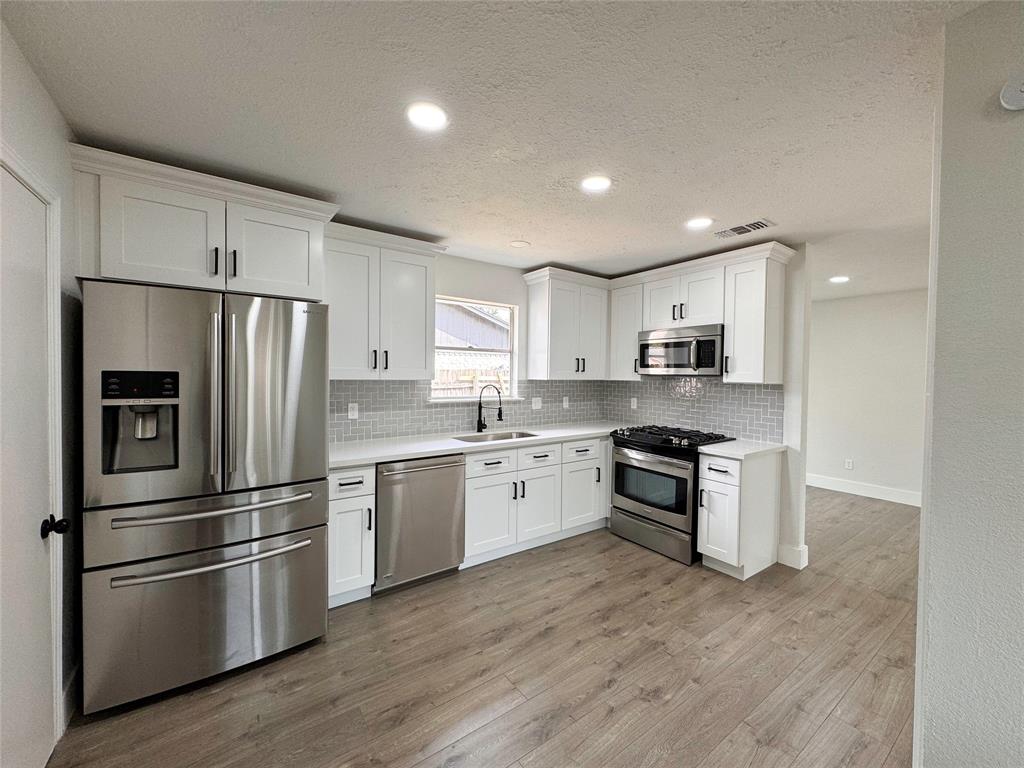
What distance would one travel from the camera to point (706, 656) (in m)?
2.31

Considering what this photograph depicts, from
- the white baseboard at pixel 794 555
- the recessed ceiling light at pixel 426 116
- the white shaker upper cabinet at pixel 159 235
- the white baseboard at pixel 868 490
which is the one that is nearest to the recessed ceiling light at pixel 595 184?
the recessed ceiling light at pixel 426 116

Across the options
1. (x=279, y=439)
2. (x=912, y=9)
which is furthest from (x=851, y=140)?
(x=279, y=439)

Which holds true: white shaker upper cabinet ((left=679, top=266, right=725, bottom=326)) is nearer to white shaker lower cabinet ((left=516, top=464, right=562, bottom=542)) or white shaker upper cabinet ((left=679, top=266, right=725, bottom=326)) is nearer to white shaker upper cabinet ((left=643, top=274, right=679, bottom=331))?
white shaker upper cabinet ((left=643, top=274, right=679, bottom=331))

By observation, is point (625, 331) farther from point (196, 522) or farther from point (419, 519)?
point (196, 522)

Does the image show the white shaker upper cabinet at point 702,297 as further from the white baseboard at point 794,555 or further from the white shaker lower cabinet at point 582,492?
the white baseboard at point 794,555

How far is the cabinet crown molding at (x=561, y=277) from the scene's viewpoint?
4.14 m

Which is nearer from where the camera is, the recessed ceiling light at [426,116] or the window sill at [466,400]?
the recessed ceiling light at [426,116]

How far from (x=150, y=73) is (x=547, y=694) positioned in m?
2.97

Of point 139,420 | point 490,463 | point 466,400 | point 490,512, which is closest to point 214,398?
point 139,420

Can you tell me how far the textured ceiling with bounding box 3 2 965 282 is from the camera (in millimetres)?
1254

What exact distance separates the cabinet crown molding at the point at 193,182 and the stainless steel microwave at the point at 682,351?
116 inches

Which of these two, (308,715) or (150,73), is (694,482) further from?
(150,73)

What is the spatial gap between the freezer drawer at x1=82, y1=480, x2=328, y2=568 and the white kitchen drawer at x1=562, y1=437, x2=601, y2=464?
208cm

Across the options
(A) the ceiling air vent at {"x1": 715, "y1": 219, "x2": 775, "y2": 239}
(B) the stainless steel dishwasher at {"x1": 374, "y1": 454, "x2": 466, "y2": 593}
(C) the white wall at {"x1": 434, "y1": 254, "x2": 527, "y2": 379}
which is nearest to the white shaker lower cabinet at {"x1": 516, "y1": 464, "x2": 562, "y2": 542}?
(B) the stainless steel dishwasher at {"x1": 374, "y1": 454, "x2": 466, "y2": 593}
